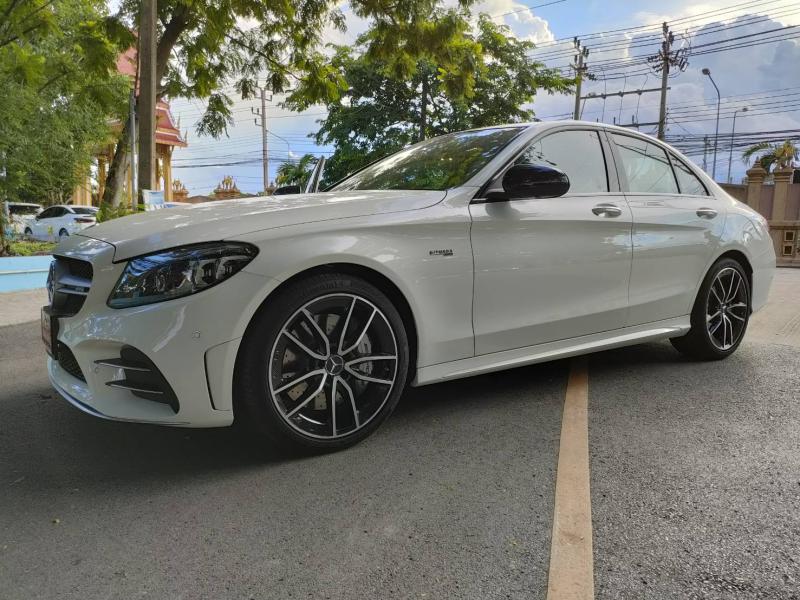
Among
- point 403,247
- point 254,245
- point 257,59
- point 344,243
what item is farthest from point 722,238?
point 257,59

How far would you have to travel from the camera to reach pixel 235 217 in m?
2.70

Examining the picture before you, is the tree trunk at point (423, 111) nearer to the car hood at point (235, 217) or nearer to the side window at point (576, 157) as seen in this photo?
the side window at point (576, 157)

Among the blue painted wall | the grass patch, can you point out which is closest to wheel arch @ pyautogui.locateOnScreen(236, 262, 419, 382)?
the blue painted wall

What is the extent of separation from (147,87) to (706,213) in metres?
6.97

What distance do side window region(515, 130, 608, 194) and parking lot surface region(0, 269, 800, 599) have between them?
1.26 meters

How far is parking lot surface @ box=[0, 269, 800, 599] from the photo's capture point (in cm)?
190

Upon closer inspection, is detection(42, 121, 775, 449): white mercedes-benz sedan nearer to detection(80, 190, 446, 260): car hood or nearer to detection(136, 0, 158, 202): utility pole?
detection(80, 190, 446, 260): car hood

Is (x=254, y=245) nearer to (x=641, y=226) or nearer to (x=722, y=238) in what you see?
(x=641, y=226)

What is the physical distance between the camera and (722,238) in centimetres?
439

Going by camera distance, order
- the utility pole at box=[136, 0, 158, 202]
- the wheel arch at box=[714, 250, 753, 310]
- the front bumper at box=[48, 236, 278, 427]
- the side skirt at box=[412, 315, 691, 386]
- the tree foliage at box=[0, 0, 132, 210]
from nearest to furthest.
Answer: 1. the front bumper at box=[48, 236, 278, 427]
2. the side skirt at box=[412, 315, 691, 386]
3. the wheel arch at box=[714, 250, 753, 310]
4. the utility pole at box=[136, 0, 158, 202]
5. the tree foliage at box=[0, 0, 132, 210]

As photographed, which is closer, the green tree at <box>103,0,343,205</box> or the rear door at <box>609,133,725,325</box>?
the rear door at <box>609,133,725,325</box>

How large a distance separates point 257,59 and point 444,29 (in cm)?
384

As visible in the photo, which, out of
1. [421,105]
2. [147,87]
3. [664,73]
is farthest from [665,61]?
[147,87]

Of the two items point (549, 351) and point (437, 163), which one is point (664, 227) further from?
point (437, 163)
